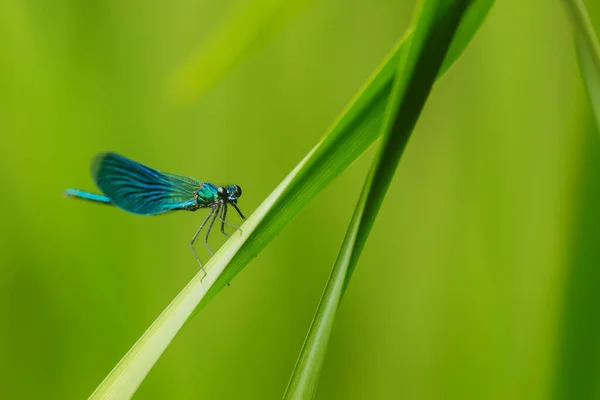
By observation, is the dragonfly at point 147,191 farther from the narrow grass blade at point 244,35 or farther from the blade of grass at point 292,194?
the blade of grass at point 292,194

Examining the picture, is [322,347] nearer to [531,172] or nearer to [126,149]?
[531,172]

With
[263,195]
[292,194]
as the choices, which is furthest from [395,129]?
[263,195]

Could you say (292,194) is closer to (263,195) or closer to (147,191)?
(147,191)

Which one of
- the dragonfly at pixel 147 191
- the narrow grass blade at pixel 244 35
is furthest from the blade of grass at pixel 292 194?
the dragonfly at pixel 147 191

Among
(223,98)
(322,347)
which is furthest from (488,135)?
(322,347)

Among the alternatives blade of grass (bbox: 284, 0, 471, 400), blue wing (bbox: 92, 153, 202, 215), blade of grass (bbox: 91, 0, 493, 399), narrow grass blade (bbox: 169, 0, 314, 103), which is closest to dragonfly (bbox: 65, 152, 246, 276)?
blue wing (bbox: 92, 153, 202, 215)

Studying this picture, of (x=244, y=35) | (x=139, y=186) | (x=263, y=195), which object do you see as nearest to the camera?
(x=244, y=35)

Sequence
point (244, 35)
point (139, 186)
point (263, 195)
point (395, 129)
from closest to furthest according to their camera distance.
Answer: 1. point (395, 129)
2. point (244, 35)
3. point (139, 186)
4. point (263, 195)

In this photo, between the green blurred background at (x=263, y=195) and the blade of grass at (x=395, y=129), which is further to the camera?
the green blurred background at (x=263, y=195)
